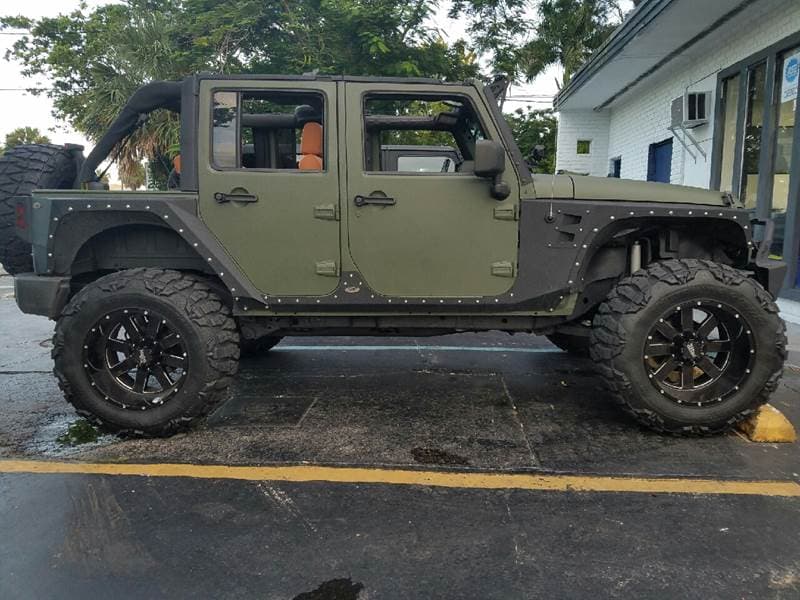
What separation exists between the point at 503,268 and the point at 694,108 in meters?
7.66

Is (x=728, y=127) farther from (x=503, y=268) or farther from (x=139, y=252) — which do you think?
(x=139, y=252)

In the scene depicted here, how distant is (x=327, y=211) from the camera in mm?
3408

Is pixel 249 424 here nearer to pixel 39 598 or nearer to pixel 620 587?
pixel 39 598

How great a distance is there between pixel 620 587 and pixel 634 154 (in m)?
12.4

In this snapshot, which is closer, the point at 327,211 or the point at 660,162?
the point at 327,211

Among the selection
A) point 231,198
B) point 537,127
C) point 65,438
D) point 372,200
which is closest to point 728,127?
point 372,200

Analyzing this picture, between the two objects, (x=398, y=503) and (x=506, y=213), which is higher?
(x=506, y=213)

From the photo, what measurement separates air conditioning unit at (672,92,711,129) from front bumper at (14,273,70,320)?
9.19 m

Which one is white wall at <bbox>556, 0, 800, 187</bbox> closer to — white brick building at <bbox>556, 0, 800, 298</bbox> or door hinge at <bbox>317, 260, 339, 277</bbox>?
white brick building at <bbox>556, 0, 800, 298</bbox>

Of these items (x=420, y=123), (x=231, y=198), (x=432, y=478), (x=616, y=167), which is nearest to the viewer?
(x=432, y=478)

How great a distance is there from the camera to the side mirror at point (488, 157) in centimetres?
323

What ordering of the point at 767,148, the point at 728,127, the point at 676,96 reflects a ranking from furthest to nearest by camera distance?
the point at 676,96 → the point at 728,127 → the point at 767,148

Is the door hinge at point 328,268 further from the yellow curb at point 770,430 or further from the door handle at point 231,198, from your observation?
the yellow curb at point 770,430

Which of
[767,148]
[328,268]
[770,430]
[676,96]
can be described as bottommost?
[770,430]
